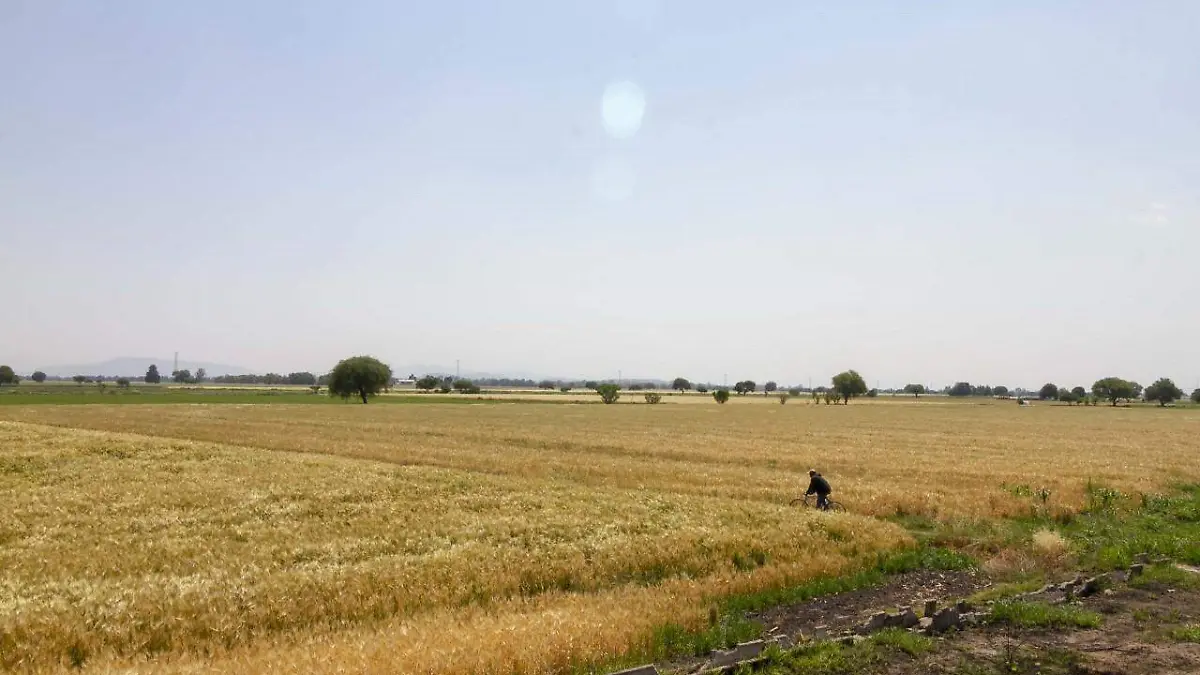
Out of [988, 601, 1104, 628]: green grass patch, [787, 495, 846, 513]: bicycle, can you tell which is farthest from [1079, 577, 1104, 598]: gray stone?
[787, 495, 846, 513]: bicycle

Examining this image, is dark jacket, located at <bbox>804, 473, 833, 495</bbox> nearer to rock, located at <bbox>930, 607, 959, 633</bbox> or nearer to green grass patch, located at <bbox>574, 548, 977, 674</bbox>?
green grass patch, located at <bbox>574, 548, 977, 674</bbox>

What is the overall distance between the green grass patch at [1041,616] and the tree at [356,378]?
418 ft

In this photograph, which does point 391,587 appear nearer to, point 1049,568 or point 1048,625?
point 1048,625

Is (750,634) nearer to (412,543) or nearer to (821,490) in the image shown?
(412,543)

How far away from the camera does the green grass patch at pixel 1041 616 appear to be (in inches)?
444

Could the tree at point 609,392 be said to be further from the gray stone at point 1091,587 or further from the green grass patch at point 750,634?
the gray stone at point 1091,587

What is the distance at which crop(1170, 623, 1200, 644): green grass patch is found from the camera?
10.6 metres

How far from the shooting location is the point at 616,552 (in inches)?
630

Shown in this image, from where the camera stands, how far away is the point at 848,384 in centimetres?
19388

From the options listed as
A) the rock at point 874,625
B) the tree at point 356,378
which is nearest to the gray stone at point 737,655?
the rock at point 874,625

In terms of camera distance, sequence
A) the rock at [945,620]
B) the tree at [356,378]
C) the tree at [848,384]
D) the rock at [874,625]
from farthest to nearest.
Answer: the tree at [848,384] → the tree at [356,378] → the rock at [945,620] → the rock at [874,625]

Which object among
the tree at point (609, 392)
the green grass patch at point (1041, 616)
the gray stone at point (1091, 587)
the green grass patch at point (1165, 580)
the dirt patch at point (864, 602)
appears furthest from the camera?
the tree at point (609, 392)

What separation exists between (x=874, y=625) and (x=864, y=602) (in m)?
2.88

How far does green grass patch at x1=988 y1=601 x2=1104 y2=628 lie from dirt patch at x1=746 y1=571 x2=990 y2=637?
126 cm
